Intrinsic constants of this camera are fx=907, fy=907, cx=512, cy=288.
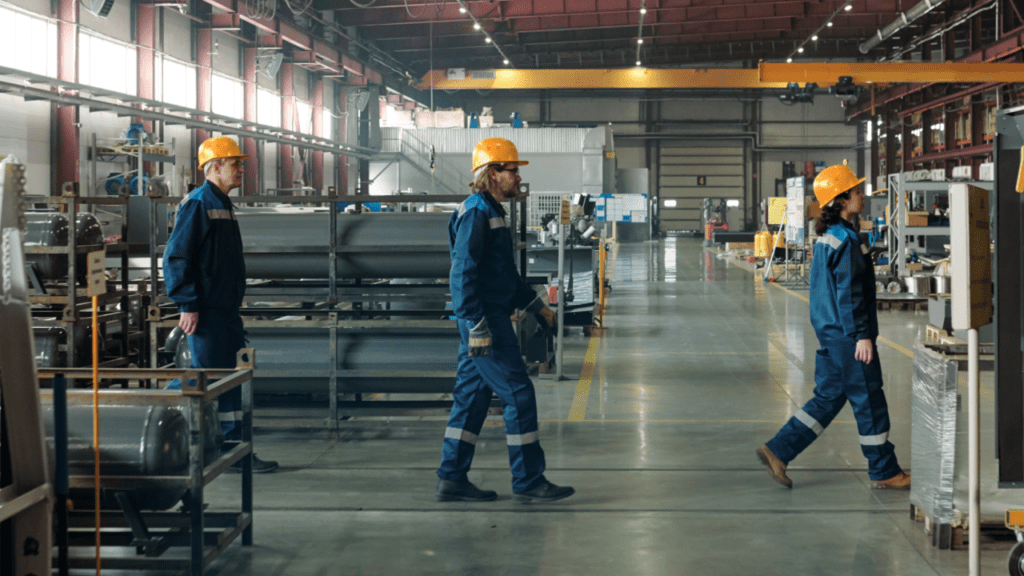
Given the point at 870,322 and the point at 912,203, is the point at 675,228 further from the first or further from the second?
the point at 870,322

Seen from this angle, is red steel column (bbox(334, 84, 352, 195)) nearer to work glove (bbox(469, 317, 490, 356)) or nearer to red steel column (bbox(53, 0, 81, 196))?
red steel column (bbox(53, 0, 81, 196))

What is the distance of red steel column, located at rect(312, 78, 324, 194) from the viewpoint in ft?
88.5

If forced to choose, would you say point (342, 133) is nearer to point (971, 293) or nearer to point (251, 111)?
point (251, 111)

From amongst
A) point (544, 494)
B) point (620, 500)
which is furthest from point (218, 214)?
point (620, 500)


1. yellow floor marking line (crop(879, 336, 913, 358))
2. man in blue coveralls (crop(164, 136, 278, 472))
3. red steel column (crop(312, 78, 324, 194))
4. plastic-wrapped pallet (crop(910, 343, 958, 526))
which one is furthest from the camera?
red steel column (crop(312, 78, 324, 194))

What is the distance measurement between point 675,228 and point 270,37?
23940 millimetres

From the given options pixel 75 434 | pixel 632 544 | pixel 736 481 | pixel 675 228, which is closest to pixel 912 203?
pixel 736 481

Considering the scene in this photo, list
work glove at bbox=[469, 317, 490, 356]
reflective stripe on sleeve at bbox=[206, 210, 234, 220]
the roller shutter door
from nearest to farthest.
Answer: work glove at bbox=[469, 317, 490, 356]
reflective stripe on sleeve at bbox=[206, 210, 234, 220]
the roller shutter door

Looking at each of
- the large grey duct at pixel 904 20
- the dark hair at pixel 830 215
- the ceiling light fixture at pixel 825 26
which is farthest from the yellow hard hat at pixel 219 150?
the ceiling light fixture at pixel 825 26

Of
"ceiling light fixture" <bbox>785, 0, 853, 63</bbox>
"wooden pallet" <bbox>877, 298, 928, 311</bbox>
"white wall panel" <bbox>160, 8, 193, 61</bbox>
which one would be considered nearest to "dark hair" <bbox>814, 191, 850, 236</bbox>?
"wooden pallet" <bbox>877, 298, 928, 311</bbox>

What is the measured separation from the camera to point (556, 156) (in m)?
27.5

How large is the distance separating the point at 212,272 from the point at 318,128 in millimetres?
23428

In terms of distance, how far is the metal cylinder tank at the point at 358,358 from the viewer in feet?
20.3

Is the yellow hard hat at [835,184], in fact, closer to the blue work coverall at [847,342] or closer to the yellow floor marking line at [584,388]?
the blue work coverall at [847,342]
